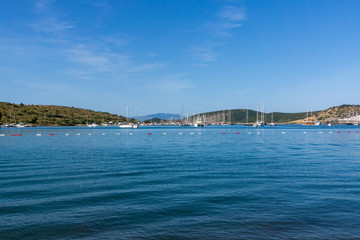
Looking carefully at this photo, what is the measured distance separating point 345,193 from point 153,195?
1248cm

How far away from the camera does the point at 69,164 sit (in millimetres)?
33219

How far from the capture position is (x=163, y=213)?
1519 cm

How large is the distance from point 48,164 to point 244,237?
27.5 meters

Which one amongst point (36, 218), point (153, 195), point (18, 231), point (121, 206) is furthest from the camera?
point (153, 195)

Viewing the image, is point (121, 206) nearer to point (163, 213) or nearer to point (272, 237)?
point (163, 213)

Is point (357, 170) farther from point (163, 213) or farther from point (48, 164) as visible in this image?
point (48, 164)

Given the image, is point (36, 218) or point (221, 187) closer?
point (36, 218)

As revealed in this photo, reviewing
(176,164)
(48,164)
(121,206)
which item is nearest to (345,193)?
(121,206)

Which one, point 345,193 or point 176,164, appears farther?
point 176,164

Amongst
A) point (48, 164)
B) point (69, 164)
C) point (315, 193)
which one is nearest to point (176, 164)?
point (69, 164)

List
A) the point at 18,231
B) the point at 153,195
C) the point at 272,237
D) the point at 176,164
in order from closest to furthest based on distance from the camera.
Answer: the point at 272,237 < the point at 18,231 < the point at 153,195 < the point at 176,164

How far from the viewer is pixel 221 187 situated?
21062mm

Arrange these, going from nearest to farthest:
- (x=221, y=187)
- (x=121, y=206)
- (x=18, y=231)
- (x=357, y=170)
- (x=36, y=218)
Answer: (x=18, y=231) < (x=36, y=218) < (x=121, y=206) < (x=221, y=187) < (x=357, y=170)

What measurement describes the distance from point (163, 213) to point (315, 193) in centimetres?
1047
